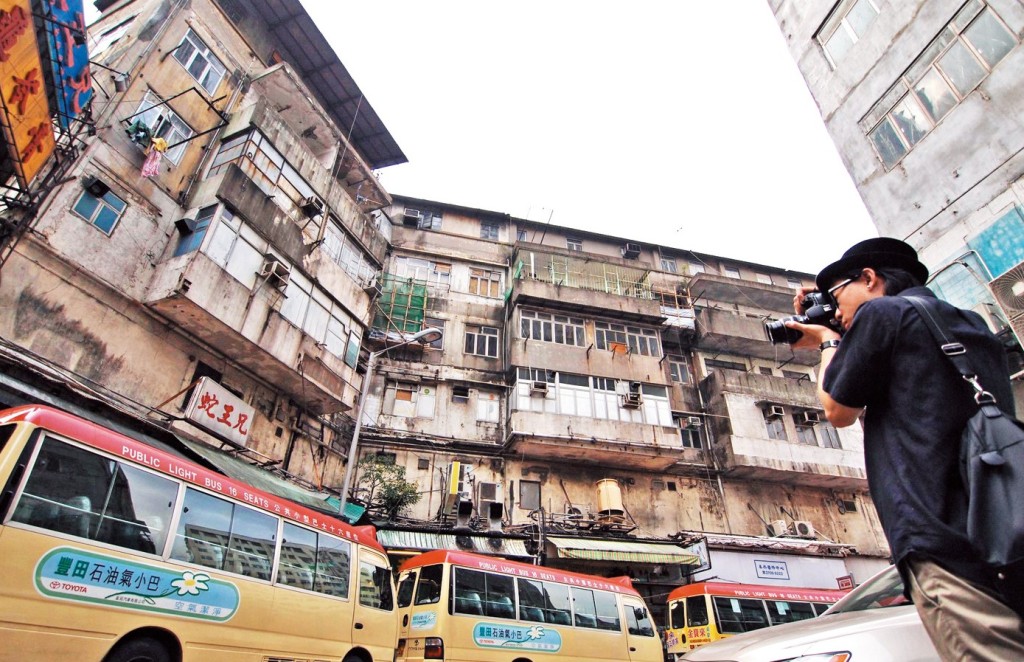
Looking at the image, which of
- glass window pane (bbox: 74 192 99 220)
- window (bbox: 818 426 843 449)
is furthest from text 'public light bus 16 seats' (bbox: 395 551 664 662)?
window (bbox: 818 426 843 449)

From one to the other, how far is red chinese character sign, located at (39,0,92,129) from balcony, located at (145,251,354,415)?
142 inches

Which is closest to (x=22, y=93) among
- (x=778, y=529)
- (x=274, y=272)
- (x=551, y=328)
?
(x=274, y=272)

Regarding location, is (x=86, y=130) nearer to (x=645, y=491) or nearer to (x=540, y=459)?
(x=540, y=459)

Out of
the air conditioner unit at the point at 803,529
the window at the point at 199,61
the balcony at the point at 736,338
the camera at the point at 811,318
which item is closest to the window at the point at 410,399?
the window at the point at 199,61

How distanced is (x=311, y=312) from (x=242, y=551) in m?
10.9

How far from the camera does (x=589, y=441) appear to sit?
18875 mm

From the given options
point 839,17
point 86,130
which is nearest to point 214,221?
point 86,130

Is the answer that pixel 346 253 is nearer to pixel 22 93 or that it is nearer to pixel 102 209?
pixel 102 209

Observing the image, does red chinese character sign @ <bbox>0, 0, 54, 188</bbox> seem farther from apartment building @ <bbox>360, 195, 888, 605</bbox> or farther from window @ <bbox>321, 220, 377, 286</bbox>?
apartment building @ <bbox>360, 195, 888, 605</bbox>

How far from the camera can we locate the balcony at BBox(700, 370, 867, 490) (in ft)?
67.7

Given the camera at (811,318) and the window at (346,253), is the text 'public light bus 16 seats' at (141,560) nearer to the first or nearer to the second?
the camera at (811,318)

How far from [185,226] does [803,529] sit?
2365 cm

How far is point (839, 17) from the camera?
13203 millimetres

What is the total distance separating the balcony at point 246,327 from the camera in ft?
39.3
